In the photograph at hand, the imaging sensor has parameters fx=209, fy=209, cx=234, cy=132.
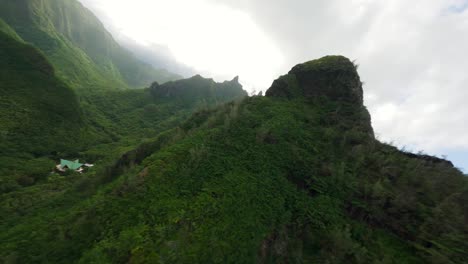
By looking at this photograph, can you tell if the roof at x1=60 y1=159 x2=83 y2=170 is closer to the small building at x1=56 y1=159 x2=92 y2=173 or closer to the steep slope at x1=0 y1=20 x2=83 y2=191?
the small building at x1=56 y1=159 x2=92 y2=173

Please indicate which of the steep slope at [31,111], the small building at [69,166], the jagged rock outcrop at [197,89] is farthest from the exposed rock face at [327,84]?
the jagged rock outcrop at [197,89]

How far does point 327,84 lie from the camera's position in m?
21.4

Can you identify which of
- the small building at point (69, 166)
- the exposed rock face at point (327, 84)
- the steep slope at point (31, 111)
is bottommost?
the small building at point (69, 166)

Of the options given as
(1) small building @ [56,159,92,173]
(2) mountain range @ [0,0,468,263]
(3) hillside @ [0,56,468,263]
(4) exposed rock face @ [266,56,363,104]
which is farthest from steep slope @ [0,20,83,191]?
(4) exposed rock face @ [266,56,363,104]

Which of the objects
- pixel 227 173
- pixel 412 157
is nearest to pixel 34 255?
pixel 227 173

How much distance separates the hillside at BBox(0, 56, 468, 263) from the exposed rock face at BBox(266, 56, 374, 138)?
420 cm

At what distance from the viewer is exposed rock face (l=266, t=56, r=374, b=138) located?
793 inches

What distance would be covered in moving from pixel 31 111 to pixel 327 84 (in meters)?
47.5

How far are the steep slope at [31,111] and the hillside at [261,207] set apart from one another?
65.5ft

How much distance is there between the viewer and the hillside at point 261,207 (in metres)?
8.17

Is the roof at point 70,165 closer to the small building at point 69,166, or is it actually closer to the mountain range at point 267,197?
the small building at point 69,166

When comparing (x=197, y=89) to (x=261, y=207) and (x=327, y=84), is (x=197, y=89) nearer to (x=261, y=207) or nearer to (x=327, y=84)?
(x=327, y=84)

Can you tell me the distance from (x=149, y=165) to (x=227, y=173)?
434cm

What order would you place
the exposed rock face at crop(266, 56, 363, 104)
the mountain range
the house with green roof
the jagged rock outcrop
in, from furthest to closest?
the jagged rock outcrop, the house with green roof, the exposed rock face at crop(266, 56, 363, 104), the mountain range
